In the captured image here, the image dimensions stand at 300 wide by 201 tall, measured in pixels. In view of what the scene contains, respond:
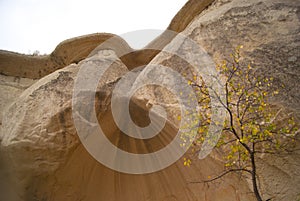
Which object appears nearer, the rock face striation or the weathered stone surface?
the weathered stone surface

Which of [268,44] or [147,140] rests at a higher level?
[268,44]

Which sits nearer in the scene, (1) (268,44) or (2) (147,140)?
(1) (268,44)

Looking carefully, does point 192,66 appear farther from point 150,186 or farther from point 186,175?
point 150,186

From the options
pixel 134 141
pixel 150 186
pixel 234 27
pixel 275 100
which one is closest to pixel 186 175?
pixel 150 186

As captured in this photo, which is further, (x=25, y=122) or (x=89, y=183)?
(x=89, y=183)

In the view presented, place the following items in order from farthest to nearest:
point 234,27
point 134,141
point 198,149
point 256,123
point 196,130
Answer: point 134,141 → point 234,27 → point 198,149 → point 196,130 → point 256,123

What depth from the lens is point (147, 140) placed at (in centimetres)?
513

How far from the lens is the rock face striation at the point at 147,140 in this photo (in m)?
4.00

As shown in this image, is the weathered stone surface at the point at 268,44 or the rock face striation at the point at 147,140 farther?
the rock face striation at the point at 147,140

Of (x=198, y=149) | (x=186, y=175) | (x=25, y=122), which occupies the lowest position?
(x=186, y=175)

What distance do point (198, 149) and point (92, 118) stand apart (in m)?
1.51

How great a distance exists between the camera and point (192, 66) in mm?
4430

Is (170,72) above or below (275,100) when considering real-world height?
above

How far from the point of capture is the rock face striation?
157 inches
